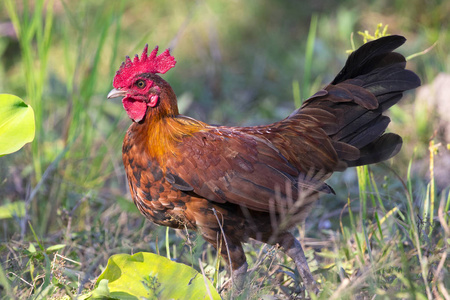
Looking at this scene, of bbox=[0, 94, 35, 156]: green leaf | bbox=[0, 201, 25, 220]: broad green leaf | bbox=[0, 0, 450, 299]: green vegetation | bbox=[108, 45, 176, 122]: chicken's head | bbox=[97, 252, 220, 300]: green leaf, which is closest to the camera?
bbox=[97, 252, 220, 300]: green leaf

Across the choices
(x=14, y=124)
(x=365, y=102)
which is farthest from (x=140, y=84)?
(x=365, y=102)

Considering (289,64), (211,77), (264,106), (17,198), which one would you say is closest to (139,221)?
(17,198)

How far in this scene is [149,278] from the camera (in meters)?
2.40

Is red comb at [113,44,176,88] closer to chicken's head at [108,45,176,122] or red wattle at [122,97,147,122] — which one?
chicken's head at [108,45,176,122]

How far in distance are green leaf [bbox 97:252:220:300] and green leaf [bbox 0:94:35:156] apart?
770 mm

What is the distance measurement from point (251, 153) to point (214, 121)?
107 inches

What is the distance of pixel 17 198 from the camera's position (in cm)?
404

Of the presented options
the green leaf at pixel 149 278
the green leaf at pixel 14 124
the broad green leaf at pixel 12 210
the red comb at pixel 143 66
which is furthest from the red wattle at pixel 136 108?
the broad green leaf at pixel 12 210

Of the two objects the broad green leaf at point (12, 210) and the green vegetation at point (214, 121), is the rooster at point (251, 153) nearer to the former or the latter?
the green vegetation at point (214, 121)

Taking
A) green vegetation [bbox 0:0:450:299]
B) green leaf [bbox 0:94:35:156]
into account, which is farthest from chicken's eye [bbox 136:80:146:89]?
green vegetation [bbox 0:0:450:299]

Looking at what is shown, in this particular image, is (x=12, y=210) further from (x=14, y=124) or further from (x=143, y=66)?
(x=143, y=66)

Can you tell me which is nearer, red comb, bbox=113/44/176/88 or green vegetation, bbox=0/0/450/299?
green vegetation, bbox=0/0/450/299

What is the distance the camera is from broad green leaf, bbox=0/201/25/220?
3.37 metres

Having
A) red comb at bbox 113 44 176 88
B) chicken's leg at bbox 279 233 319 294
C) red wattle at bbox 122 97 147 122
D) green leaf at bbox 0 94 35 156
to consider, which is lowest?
chicken's leg at bbox 279 233 319 294
